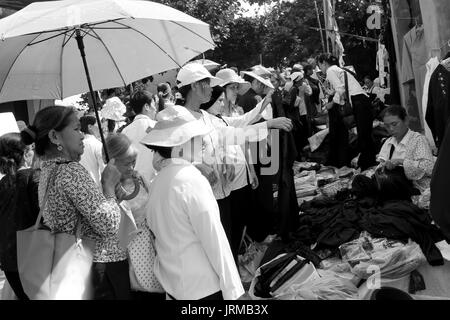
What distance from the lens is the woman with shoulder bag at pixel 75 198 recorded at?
9.11 feet

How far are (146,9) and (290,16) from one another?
101 ft

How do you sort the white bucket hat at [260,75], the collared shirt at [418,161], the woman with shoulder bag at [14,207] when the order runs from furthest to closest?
1. the white bucket hat at [260,75]
2. the collared shirt at [418,161]
3. the woman with shoulder bag at [14,207]

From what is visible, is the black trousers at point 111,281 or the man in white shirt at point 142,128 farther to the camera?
the man in white shirt at point 142,128

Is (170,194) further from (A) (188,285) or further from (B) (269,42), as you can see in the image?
(B) (269,42)

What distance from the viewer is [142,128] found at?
541cm

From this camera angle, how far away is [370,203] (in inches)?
219

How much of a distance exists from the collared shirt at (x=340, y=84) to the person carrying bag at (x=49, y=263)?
6.09 m

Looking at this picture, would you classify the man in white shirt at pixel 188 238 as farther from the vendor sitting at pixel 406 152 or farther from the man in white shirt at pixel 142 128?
the vendor sitting at pixel 406 152

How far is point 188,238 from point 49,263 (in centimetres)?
72

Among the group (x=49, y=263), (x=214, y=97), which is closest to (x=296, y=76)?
(x=214, y=97)

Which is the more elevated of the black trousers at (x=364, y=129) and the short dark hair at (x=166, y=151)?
the short dark hair at (x=166, y=151)

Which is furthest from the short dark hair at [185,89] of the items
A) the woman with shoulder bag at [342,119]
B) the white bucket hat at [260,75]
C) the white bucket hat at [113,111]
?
the woman with shoulder bag at [342,119]

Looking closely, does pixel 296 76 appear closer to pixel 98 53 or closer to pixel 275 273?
pixel 275 273

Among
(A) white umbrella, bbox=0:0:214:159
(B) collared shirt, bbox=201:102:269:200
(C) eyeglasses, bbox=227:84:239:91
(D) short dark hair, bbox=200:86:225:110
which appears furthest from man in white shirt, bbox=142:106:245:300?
(C) eyeglasses, bbox=227:84:239:91
